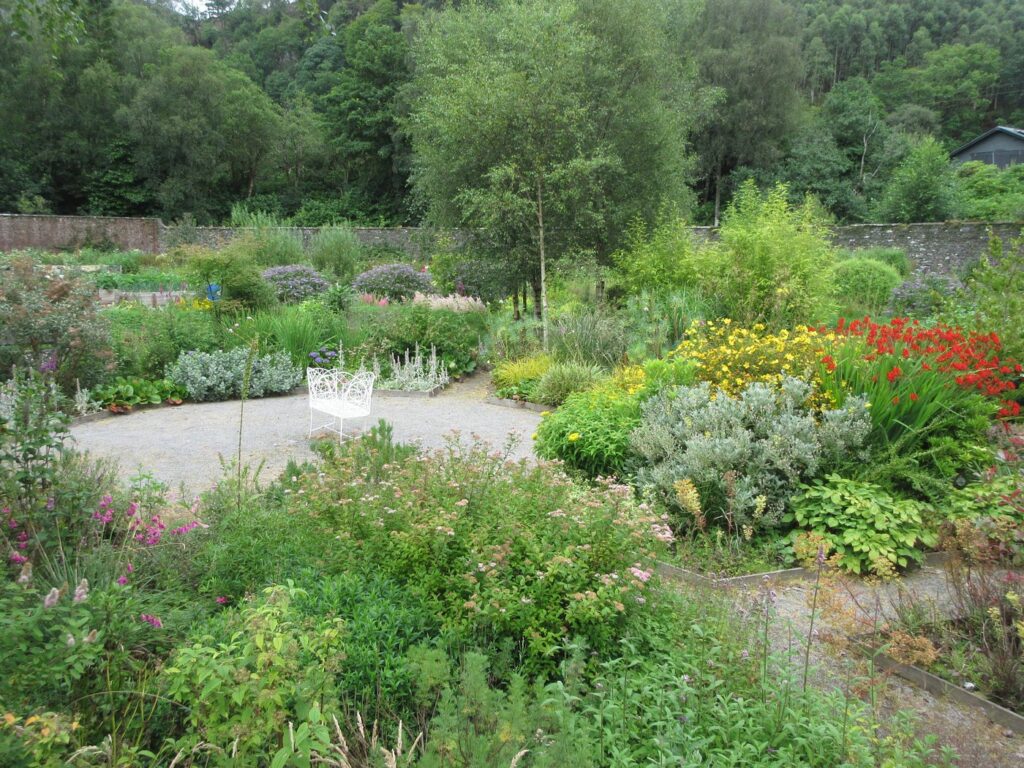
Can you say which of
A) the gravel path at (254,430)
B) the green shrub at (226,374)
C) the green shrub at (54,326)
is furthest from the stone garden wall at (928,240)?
the green shrub at (54,326)

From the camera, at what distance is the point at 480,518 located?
3.09 m

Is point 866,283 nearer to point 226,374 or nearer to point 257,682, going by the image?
point 226,374

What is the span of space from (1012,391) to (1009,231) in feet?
47.1

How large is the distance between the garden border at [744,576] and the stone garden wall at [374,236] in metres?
14.4

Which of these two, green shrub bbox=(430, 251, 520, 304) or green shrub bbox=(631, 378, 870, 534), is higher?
green shrub bbox=(430, 251, 520, 304)

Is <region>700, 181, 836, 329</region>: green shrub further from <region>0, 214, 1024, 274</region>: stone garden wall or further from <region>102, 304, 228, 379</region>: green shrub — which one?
<region>102, 304, 228, 379</region>: green shrub

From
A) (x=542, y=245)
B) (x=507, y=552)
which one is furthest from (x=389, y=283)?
(x=507, y=552)

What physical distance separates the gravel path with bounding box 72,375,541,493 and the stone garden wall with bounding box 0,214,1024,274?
9.68 m

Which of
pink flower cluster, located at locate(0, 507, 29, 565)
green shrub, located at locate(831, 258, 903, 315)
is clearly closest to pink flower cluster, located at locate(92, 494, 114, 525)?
pink flower cluster, located at locate(0, 507, 29, 565)

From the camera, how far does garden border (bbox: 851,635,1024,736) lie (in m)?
2.66

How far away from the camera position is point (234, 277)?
11539 mm

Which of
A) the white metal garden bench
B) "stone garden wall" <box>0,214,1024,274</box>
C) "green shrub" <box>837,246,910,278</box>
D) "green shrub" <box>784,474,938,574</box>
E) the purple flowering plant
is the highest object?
"stone garden wall" <box>0,214,1024,274</box>

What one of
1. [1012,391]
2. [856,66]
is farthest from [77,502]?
[856,66]

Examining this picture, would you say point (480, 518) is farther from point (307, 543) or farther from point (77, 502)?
point (77, 502)
